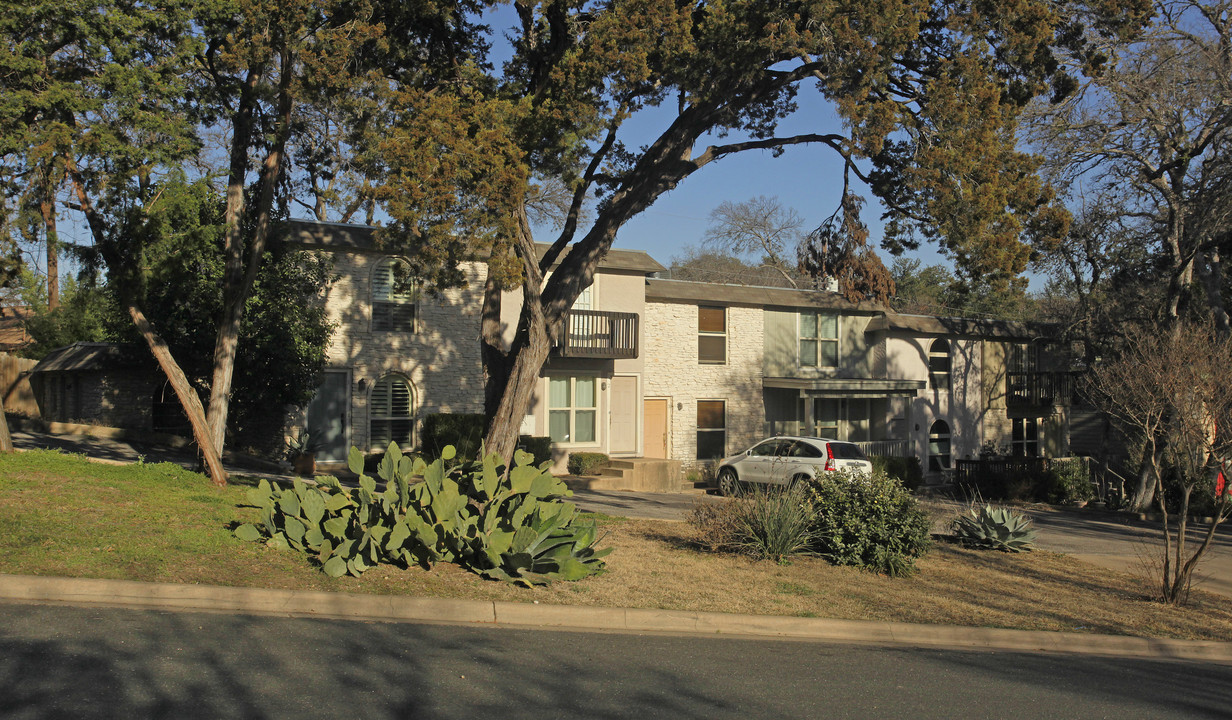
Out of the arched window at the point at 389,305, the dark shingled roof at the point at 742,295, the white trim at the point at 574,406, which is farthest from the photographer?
the dark shingled roof at the point at 742,295

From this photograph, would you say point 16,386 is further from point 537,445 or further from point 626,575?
point 626,575

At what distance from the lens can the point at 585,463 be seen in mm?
24203

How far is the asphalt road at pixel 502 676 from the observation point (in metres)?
5.63

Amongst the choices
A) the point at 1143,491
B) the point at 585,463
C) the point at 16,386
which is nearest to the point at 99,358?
the point at 16,386

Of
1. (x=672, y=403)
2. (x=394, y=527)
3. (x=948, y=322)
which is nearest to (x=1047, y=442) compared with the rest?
(x=948, y=322)

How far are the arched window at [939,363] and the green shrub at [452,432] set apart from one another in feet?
56.0

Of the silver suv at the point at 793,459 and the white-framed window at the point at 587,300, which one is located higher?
the white-framed window at the point at 587,300

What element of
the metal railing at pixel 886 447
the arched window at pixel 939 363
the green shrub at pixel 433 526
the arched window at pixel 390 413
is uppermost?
the arched window at pixel 939 363

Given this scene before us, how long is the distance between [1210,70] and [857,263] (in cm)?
1008

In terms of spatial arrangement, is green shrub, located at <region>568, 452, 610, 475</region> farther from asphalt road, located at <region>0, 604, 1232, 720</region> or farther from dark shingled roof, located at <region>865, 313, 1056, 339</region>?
asphalt road, located at <region>0, 604, 1232, 720</region>

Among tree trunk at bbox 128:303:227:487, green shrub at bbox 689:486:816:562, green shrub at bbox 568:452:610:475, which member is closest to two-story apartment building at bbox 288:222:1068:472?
green shrub at bbox 568:452:610:475

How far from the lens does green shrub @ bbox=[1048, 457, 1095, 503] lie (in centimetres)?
2605

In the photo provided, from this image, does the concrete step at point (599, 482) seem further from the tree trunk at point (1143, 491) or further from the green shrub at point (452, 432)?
the tree trunk at point (1143, 491)

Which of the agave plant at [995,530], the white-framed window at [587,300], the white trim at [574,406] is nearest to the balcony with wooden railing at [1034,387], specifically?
the white trim at [574,406]
